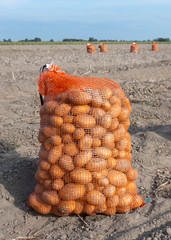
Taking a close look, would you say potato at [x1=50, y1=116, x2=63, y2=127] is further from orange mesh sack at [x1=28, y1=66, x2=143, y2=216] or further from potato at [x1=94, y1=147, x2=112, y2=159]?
potato at [x1=94, y1=147, x2=112, y2=159]

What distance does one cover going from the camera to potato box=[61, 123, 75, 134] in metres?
2.79

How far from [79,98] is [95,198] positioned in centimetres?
94

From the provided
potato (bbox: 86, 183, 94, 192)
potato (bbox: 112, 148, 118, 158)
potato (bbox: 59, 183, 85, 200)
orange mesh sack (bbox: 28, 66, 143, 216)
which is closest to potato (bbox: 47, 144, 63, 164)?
orange mesh sack (bbox: 28, 66, 143, 216)

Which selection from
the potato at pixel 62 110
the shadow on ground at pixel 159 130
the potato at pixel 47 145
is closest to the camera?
the potato at pixel 62 110

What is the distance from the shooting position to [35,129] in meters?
5.38

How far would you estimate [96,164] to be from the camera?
274 centimetres

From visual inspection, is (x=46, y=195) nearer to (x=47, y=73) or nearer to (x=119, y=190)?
(x=119, y=190)

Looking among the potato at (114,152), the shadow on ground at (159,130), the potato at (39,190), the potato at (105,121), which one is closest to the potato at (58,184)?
the potato at (39,190)

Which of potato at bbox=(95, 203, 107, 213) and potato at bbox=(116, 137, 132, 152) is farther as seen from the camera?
potato at bbox=(116, 137, 132, 152)

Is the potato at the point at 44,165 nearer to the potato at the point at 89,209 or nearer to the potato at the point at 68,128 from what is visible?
the potato at the point at 68,128

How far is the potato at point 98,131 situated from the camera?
280cm

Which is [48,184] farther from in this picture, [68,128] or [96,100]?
[96,100]

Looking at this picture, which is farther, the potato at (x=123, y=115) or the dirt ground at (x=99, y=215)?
the potato at (x=123, y=115)

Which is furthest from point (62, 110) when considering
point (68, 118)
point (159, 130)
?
point (159, 130)
